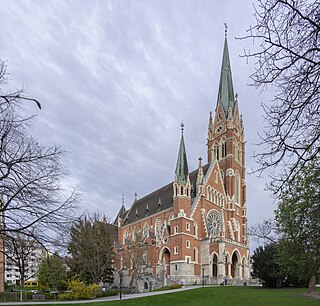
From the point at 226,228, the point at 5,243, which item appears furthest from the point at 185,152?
the point at 5,243

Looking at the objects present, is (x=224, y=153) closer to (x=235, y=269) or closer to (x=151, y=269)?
(x=235, y=269)

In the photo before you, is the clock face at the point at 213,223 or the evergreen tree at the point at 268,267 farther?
the clock face at the point at 213,223

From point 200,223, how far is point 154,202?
1422 cm

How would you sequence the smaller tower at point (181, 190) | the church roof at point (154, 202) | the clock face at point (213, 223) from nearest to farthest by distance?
1. the smaller tower at point (181, 190)
2. the clock face at point (213, 223)
3. the church roof at point (154, 202)

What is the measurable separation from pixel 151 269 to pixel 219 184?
16.1 meters

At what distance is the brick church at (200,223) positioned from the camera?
4772 centimetres

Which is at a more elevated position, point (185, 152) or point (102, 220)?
point (185, 152)

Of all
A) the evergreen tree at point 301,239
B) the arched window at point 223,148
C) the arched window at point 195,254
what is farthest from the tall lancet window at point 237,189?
the evergreen tree at point 301,239

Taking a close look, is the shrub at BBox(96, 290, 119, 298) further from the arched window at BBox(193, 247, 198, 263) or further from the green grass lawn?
the arched window at BBox(193, 247, 198, 263)

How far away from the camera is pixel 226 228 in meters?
55.2

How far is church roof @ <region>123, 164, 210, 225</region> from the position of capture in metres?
58.9

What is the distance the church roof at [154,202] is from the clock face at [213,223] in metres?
3.82

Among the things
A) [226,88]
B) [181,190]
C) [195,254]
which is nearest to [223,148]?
[226,88]

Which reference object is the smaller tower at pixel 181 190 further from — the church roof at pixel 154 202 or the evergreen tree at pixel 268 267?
the evergreen tree at pixel 268 267
